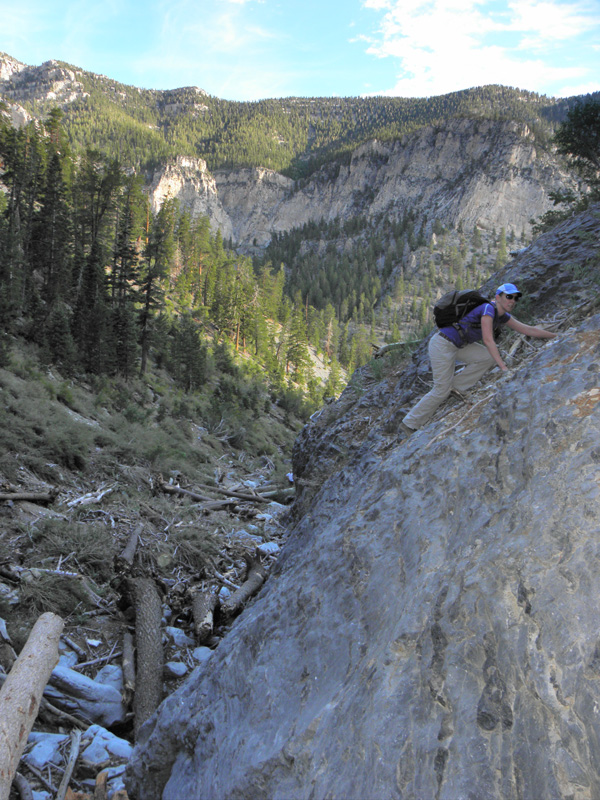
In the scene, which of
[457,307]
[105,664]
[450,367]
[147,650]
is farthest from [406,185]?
[105,664]

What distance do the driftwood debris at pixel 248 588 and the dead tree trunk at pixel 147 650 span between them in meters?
0.97

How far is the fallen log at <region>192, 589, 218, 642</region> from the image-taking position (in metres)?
6.31

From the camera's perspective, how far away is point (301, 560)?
427 centimetres

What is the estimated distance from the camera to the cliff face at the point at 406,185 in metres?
145

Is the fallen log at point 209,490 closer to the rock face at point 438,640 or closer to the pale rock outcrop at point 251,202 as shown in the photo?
the rock face at point 438,640

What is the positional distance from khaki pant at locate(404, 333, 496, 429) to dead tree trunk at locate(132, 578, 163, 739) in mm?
4329

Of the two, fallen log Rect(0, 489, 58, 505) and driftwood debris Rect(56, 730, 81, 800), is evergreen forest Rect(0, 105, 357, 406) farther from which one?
driftwood debris Rect(56, 730, 81, 800)

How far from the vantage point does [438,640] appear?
2.77 meters

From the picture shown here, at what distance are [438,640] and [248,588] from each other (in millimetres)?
4950

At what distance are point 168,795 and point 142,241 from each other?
2585 inches

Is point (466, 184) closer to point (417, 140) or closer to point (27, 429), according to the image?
point (417, 140)

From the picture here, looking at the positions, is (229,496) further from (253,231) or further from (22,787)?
(253,231)

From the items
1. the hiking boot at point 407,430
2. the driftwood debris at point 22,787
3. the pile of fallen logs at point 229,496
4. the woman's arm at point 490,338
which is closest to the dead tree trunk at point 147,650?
the driftwood debris at point 22,787

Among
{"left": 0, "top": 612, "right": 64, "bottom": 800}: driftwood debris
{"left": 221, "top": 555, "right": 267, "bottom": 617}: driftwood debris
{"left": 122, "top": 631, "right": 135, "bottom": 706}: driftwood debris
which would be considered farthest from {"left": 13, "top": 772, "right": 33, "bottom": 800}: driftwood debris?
{"left": 221, "top": 555, "right": 267, "bottom": 617}: driftwood debris
